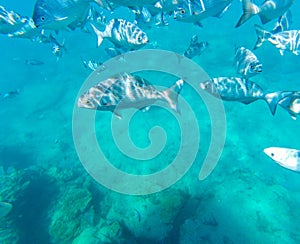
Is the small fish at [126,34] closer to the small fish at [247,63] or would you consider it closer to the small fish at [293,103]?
the small fish at [247,63]

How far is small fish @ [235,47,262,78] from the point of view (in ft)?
14.9

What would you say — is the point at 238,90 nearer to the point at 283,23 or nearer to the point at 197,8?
the point at 197,8

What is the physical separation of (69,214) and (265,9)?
7501mm

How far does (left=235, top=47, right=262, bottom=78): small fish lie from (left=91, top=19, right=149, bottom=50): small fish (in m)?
2.10

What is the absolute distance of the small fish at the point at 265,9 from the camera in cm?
342

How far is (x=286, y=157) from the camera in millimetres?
3434

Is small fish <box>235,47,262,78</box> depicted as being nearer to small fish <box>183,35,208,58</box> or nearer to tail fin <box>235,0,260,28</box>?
tail fin <box>235,0,260,28</box>

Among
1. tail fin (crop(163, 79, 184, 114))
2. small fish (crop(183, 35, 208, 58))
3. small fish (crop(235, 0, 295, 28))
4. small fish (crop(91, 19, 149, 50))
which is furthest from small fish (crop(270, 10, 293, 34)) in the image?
small fish (crop(91, 19, 149, 50))

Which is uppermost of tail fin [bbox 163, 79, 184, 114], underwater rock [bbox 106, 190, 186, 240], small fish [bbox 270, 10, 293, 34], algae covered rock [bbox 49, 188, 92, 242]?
small fish [bbox 270, 10, 293, 34]

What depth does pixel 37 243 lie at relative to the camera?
716cm

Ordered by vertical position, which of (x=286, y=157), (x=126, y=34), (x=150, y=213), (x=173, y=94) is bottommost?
(x=150, y=213)

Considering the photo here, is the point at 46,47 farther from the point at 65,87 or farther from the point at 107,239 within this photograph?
the point at 107,239

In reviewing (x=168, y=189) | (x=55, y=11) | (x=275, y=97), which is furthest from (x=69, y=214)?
(x=275, y=97)

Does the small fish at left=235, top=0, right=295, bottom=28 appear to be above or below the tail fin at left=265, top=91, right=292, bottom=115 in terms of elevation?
above
